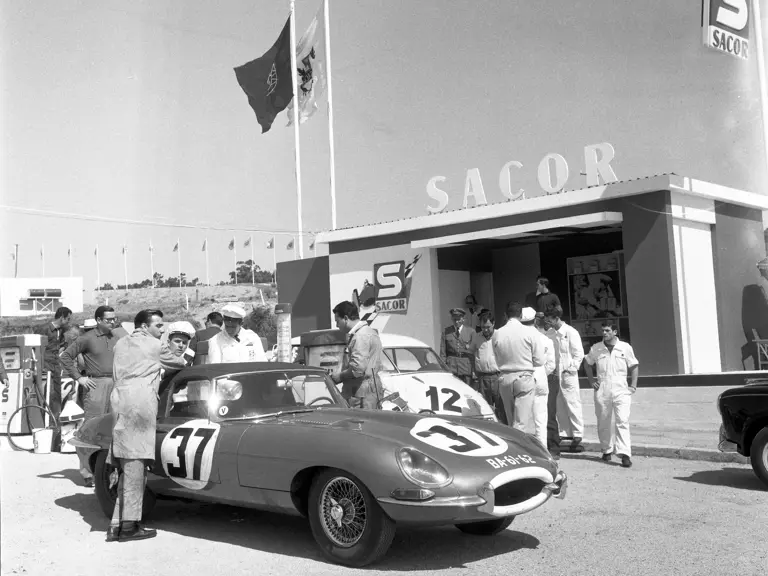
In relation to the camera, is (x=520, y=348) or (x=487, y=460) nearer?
(x=487, y=460)

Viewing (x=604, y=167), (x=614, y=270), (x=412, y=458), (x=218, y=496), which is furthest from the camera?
(x=614, y=270)

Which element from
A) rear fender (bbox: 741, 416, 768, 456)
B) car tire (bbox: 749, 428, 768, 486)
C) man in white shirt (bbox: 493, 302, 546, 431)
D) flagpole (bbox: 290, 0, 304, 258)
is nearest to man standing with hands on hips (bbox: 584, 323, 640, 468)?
man in white shirt (bbox: 493, 302, 546, 431)

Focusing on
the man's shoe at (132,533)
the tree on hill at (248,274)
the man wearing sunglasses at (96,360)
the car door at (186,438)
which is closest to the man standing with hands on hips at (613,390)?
the car door at (186,438)

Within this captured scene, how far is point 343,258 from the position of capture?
2044 centimetres

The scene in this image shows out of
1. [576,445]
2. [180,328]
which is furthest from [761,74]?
[180,328]

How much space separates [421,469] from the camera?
16.1 ft

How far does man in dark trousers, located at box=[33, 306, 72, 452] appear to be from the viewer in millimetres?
11109

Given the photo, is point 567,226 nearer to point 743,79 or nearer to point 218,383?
point 743,79

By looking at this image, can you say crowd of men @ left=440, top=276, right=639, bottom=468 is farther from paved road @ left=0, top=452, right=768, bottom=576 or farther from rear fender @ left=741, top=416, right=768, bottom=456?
rear fender @ left=741, top=416, right=768, bottom=456

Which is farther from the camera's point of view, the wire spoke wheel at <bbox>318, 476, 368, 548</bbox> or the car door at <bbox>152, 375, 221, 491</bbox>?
the car door at <bbox>152, 375, 221, 491</bbox>

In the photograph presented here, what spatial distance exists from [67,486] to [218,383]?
3.35 metres

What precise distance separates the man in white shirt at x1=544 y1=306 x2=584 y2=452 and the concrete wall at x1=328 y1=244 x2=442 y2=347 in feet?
26.9

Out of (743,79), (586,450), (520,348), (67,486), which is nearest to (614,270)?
(743,79)

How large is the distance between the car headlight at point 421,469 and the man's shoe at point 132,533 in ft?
7.49
